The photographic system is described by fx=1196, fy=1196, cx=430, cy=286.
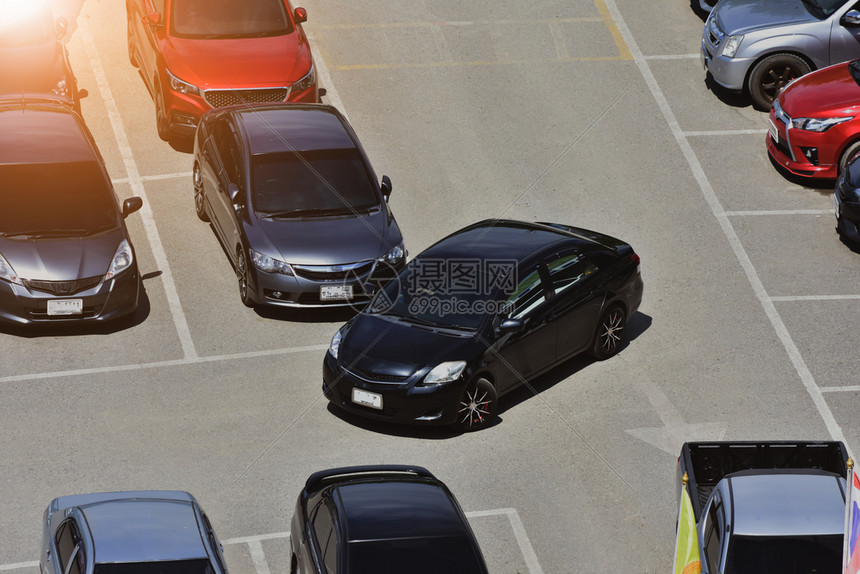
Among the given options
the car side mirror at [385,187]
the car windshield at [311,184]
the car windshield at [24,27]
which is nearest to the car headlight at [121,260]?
the car windshield at [311,184]

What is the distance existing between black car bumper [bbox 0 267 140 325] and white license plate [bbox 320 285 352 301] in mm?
2149

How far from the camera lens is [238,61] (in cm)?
1702

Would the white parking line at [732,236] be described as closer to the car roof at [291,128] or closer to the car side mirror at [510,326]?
the car side mirror at [510,326]

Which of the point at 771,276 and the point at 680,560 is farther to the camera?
the point at 771,276

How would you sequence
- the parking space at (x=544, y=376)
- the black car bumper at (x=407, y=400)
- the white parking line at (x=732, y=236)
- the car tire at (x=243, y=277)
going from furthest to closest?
the car tire at (x=243, y=277) → the white parking line at (x=732, y=236) → the black car bumper at (x=407, y=400) → the parking space at (x=544, y=376)

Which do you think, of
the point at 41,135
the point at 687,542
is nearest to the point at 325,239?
the point at 41,135

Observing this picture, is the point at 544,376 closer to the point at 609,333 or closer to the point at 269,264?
the point at 609,333

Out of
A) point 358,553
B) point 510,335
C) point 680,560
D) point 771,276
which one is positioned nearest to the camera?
point 358,553

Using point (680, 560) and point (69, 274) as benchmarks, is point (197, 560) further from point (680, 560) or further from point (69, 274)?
point (69, 274)

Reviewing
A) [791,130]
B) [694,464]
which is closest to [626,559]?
[694,464]

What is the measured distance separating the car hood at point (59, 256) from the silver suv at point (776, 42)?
32.3ft

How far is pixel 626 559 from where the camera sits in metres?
10.6

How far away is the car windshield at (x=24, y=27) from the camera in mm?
17578

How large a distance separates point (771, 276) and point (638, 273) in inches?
95.5
